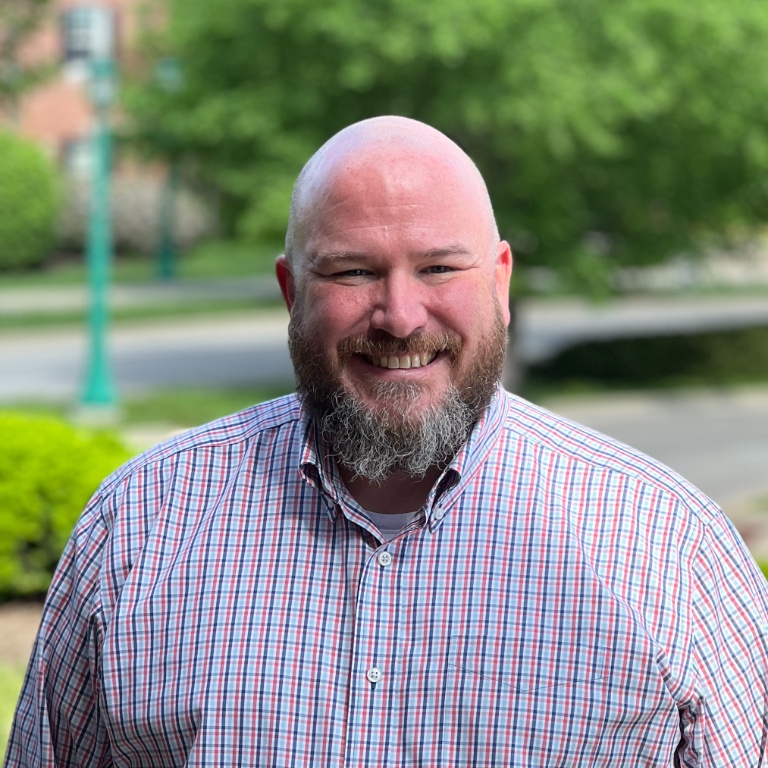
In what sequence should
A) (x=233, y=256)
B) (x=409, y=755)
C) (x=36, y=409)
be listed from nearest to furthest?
(x=409, y=755) → (x=36, y=409) → (x=233, y=256)

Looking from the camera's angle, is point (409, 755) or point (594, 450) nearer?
point (409, 755)

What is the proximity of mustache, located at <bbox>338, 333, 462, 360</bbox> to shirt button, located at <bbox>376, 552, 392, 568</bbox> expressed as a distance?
302 mm

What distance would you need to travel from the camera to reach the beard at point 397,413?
2.09 metres

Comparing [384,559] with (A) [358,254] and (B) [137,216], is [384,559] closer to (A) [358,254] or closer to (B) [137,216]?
(A) [358,254]

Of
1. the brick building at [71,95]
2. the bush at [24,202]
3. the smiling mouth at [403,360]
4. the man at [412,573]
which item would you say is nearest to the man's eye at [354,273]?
the man at [412,573]

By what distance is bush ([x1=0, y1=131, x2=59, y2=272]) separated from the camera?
35031 millimetres

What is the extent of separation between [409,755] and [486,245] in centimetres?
78

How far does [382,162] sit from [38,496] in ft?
16.1

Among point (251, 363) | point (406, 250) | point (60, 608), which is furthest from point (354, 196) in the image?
point (251, 363)

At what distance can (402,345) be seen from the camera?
80.7 inches

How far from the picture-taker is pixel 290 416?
2287 millimetres

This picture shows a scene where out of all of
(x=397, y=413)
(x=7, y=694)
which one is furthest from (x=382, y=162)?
(x=7, y=694)

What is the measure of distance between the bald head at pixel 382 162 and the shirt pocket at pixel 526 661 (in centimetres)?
62

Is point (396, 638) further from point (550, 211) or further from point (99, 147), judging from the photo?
point (99, 147)
